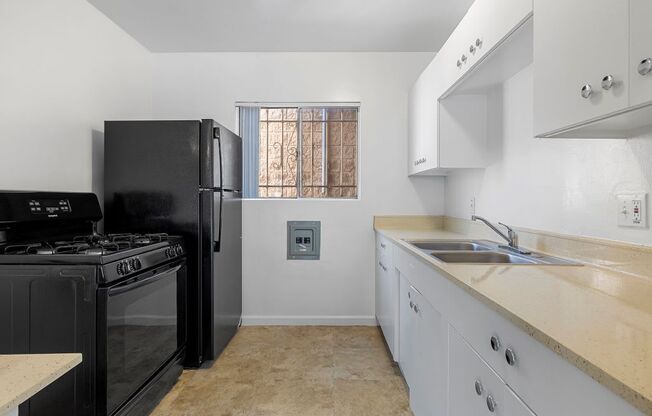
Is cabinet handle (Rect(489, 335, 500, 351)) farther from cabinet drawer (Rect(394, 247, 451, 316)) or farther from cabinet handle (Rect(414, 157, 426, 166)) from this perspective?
cabinet handle (Rect(414, 157, 426, 166))

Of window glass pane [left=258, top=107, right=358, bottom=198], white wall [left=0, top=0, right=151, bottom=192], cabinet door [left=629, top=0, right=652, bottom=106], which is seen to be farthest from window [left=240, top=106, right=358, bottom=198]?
cabinet door [left=629, top=0, right=652, bottom=106]

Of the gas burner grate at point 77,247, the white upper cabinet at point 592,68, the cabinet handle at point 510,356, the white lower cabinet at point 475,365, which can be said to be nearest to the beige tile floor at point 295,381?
the white lower cabinet at point 475,365

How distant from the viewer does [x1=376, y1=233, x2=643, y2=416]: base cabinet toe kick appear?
0.68 m

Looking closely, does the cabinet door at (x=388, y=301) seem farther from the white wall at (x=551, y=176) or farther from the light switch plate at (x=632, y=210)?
the light switch plate at (x=632, y=210)

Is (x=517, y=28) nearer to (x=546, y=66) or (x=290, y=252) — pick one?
(x=546, y=66)

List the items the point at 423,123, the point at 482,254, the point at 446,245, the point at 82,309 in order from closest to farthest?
the point at 82,309, the point at 482,254, the point at 446,245, the point at 423,123

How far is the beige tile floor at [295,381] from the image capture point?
2.07 meters

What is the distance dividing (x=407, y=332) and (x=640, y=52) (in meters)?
1.65

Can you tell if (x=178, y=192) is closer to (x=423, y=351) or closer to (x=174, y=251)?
(x=174, y=251)

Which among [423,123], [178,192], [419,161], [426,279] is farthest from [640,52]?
[178,192]

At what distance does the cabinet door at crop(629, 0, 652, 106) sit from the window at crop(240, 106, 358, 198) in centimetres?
269

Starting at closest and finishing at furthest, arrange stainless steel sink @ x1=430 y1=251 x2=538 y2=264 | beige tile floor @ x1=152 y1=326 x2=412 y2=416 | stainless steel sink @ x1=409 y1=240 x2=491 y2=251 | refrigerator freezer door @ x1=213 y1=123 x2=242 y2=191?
stainless steel sink @ x1=430 y1=251 x2=538 y2=264, beige tile floor @ x1=152 y1=326 x2=412 y2=416, stainless steel sink @ x1=409 y1=240 x2=491 y2=251, refrigerator freezer door @ x1=213 y1=123 x2=242 y2=191

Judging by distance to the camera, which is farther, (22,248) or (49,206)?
(49,206)

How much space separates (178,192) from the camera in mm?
2438
